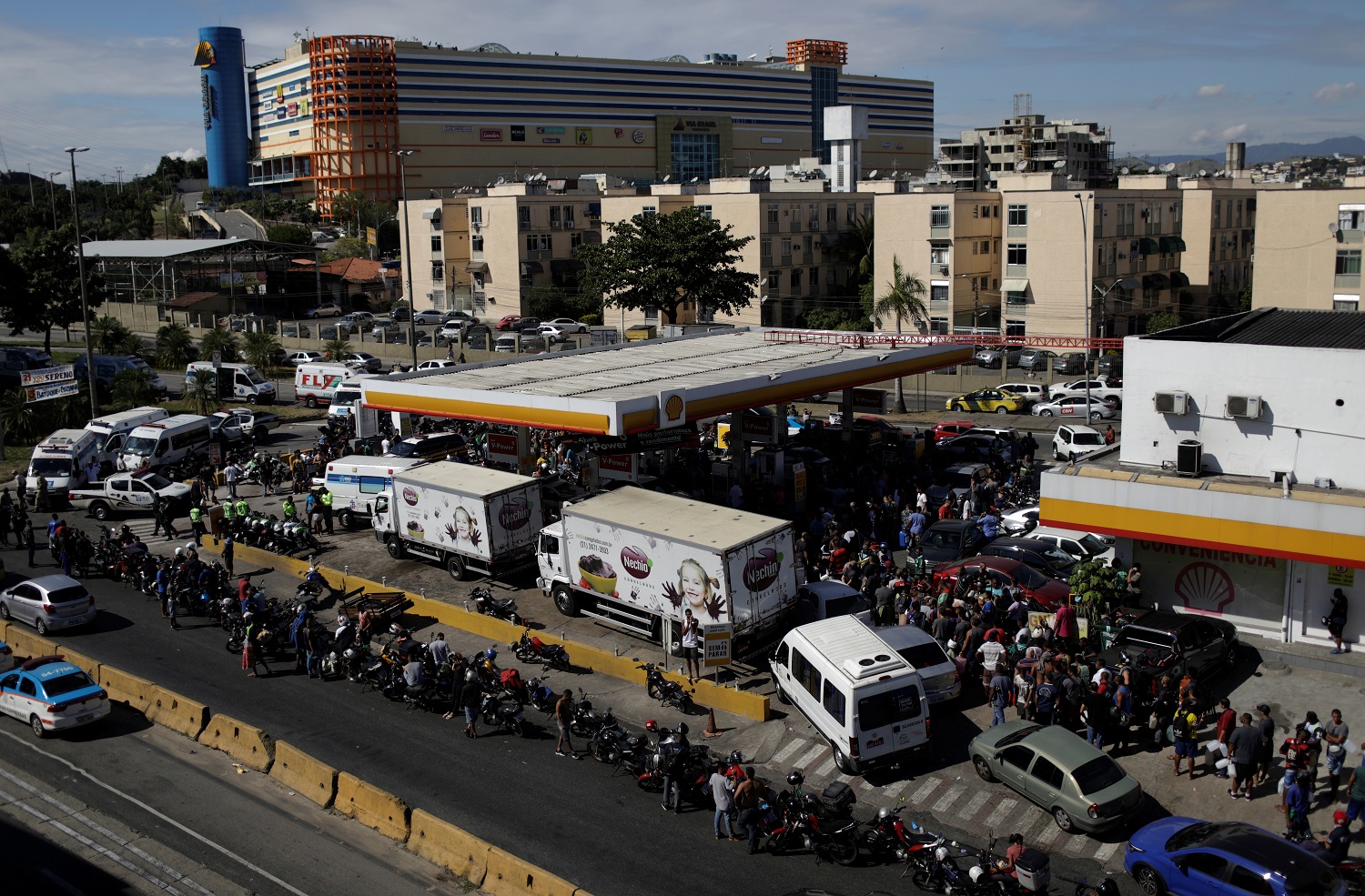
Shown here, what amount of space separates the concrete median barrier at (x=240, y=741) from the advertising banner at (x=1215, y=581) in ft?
54.0

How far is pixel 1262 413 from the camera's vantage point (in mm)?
20859

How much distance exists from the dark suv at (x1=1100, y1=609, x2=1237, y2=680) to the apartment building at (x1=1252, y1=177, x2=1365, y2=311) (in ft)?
113

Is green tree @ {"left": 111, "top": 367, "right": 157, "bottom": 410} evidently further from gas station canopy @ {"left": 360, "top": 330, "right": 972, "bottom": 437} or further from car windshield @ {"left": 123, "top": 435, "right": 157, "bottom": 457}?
gas station canopy @ {"left": 360, "top": 330, "right": 972, "bottom": 437}

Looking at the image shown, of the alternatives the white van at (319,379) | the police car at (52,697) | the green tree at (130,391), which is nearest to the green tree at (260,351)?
the white van at (319,379)

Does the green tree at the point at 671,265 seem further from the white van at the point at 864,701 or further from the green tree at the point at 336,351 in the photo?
the white van at the point at 864,701

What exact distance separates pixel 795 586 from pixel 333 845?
31.5 ft

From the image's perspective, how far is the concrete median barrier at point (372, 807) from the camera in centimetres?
1625

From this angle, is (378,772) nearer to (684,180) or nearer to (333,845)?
(333,845)

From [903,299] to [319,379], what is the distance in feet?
94.8

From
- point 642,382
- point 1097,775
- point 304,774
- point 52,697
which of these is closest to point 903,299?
point 642,382

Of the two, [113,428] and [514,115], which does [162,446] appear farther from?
[514,115]

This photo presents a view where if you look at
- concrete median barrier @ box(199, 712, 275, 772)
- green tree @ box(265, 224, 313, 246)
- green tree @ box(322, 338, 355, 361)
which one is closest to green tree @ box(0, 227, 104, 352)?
green tree @ box(322, 338, 355, 361)

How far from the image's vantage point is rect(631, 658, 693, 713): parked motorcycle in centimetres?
2000

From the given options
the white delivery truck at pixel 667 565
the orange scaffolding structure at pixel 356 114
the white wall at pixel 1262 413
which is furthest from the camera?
the orange scaffolding structure at pixel 356 114
